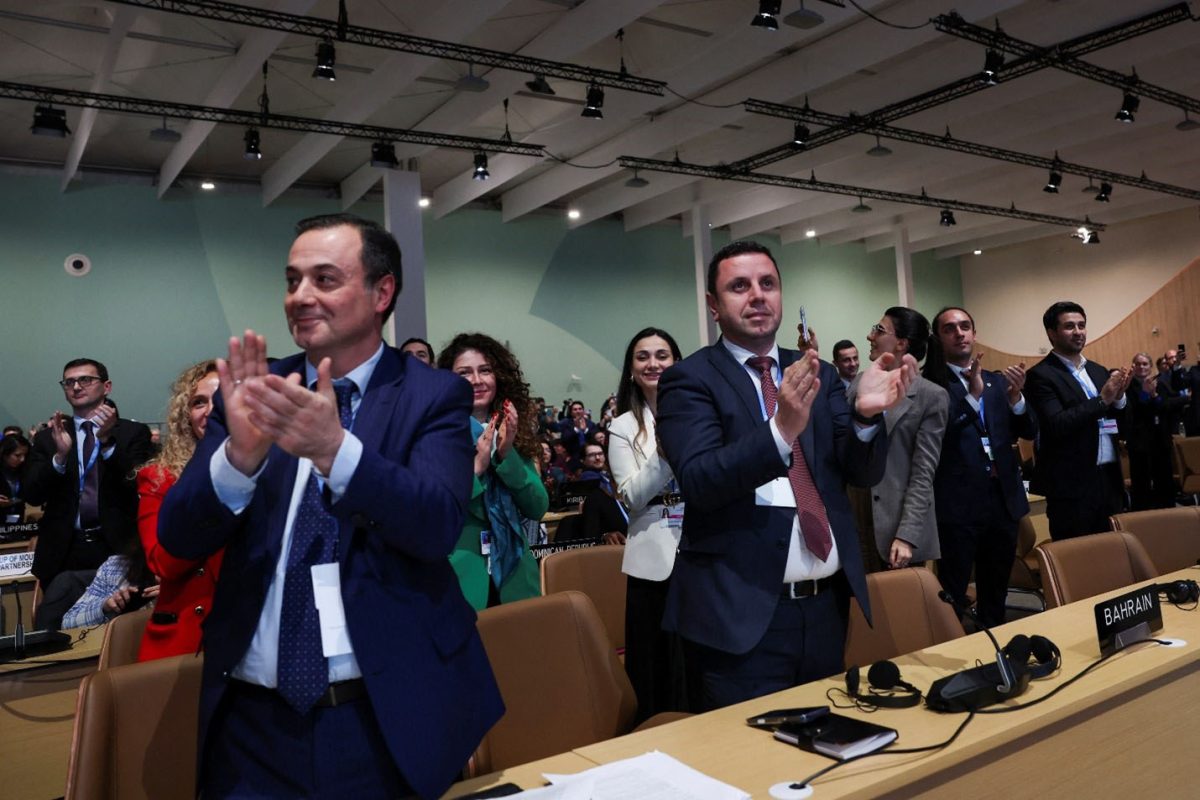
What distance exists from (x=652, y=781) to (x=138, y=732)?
3.23 ft

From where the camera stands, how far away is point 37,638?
2.72 m

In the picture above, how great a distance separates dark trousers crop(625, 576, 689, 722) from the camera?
9.13ft

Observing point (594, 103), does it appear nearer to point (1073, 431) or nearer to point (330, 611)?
point (1073, 431)

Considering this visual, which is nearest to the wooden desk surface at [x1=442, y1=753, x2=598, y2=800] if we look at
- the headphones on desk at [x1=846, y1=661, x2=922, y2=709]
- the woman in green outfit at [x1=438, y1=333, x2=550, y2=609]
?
the headphones on desk at [x1=846, y1=661, x2=922, y2=709]

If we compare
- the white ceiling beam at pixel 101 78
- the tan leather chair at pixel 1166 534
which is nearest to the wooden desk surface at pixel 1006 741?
the tan leather chair at pixel 1166 534

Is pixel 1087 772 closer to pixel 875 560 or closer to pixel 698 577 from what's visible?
pixel 698 577

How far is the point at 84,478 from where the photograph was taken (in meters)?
4.21

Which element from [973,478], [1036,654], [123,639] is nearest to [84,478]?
[123,639]

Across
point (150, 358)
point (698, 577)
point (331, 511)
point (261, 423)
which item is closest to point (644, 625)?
point (698, 577)

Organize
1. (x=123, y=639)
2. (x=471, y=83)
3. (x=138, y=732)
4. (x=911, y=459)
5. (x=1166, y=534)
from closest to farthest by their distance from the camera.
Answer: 1. (x=138, y=732)
2. (x=123, y=639)
3. (x=1166, y=534)
4. (x=911, y=459)
5. (x=471, y=83)

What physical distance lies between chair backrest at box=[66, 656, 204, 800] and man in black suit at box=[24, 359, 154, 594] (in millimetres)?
2551

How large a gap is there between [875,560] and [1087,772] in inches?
110

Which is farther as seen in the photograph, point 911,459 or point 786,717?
point 911,459

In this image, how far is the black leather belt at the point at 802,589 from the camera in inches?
74.6
